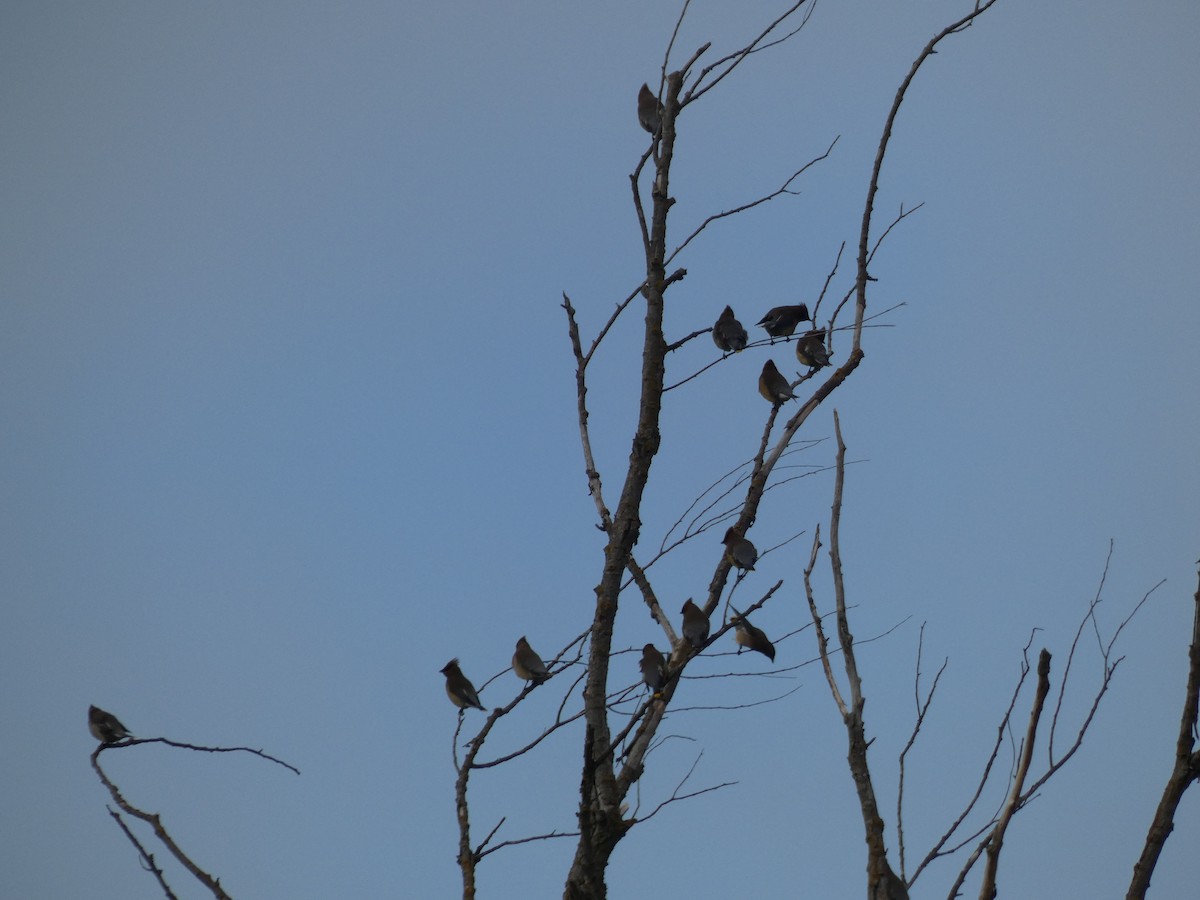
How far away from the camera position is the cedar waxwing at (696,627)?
Answer: 4.52 meters

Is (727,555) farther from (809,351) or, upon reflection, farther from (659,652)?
(809,351)

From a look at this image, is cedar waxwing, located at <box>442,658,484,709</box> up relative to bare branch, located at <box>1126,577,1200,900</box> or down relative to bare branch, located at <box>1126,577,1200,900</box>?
up

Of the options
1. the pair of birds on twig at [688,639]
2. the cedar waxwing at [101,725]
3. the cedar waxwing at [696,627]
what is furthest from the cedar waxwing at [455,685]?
the cedar waxwing at [101,725]

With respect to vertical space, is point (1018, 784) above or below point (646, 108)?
below

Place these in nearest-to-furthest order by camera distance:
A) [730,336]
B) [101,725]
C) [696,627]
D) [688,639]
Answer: [688,639]
[696,627]
[730,336]
[101,725]

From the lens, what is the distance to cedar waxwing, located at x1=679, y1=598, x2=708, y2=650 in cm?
452

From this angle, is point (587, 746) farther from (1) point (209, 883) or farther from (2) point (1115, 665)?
(2) point (1115, 665)

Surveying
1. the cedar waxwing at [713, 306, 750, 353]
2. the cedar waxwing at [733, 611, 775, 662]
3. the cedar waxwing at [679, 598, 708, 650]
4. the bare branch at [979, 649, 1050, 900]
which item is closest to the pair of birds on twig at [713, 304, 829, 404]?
the cedar waxwing at [713, 306, 750, 353]

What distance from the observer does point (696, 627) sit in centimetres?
523

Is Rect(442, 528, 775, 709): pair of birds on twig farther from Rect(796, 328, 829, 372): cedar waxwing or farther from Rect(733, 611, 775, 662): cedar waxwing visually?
Rect(796, 328, 829, 372): cedar waxwing

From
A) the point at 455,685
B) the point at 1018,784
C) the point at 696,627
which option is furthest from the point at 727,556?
the point at 455,685

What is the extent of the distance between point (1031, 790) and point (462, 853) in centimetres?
165

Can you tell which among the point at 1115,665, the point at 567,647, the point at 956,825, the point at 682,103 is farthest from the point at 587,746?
the point at 682,103

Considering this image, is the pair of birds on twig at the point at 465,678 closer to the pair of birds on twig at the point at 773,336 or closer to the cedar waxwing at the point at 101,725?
the pair of birds on twig at the point at 773,336
